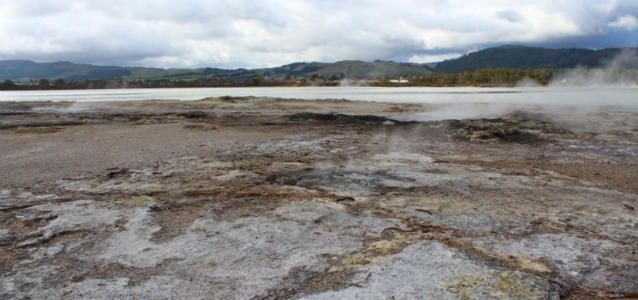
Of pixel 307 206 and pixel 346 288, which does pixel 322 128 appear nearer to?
pixel 307 206

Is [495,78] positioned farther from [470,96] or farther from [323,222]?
[323,222]

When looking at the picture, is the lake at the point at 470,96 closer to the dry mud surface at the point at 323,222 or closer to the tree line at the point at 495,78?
the dry mud surface at the point at 323,222

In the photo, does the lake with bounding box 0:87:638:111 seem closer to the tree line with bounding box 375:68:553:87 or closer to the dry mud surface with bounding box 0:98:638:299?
the dry mud surface with bounding box 0:98:638:299

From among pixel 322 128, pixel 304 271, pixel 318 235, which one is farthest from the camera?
pixel 322 128

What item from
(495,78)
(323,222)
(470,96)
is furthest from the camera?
(495,78)

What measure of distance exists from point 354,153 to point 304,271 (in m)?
6.61

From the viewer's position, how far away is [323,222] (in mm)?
5836

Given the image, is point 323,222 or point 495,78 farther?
point 495,78

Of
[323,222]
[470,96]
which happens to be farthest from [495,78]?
[323,222]

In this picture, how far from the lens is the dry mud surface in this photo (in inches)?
164

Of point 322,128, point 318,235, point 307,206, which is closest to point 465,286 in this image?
point 318,235

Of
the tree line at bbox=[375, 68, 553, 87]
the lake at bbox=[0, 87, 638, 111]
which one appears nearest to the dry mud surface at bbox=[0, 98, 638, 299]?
the lake at bbox=[0, 87, 638, 111]

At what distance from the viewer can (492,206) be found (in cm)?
641

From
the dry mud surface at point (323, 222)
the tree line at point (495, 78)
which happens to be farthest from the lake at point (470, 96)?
the tree line at point (495, 78)
